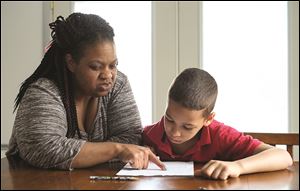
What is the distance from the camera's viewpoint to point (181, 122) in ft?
4.06

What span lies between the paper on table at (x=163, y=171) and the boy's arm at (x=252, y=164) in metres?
0.06

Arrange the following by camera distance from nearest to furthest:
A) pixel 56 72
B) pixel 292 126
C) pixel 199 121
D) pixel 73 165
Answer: pixel 73 165 < pixel 199 121 < pixel 56 72 < pixel 292 126

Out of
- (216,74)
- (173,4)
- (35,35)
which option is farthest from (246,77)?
(35,35)

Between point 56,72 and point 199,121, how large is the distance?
1.50ft

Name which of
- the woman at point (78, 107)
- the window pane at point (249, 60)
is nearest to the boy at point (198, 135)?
the woman at point (78, 107)

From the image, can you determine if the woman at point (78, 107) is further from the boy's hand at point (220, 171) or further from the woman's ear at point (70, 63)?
the boy's hand at point (220, 171)

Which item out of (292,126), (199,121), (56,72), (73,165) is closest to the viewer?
(73,165)

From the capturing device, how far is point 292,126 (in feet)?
8.64

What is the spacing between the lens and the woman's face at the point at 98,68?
4.25ft

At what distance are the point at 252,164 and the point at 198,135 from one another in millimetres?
267

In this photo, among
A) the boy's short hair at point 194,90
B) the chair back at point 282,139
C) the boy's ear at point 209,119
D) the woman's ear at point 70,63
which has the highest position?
the woman's ear at point 70,63

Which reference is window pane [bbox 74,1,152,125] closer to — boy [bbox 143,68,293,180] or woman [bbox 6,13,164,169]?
woman [bbox 6,13,164,169]

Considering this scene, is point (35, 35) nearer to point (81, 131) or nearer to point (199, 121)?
point (81, 131)

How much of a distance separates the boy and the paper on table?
74 millimetres
